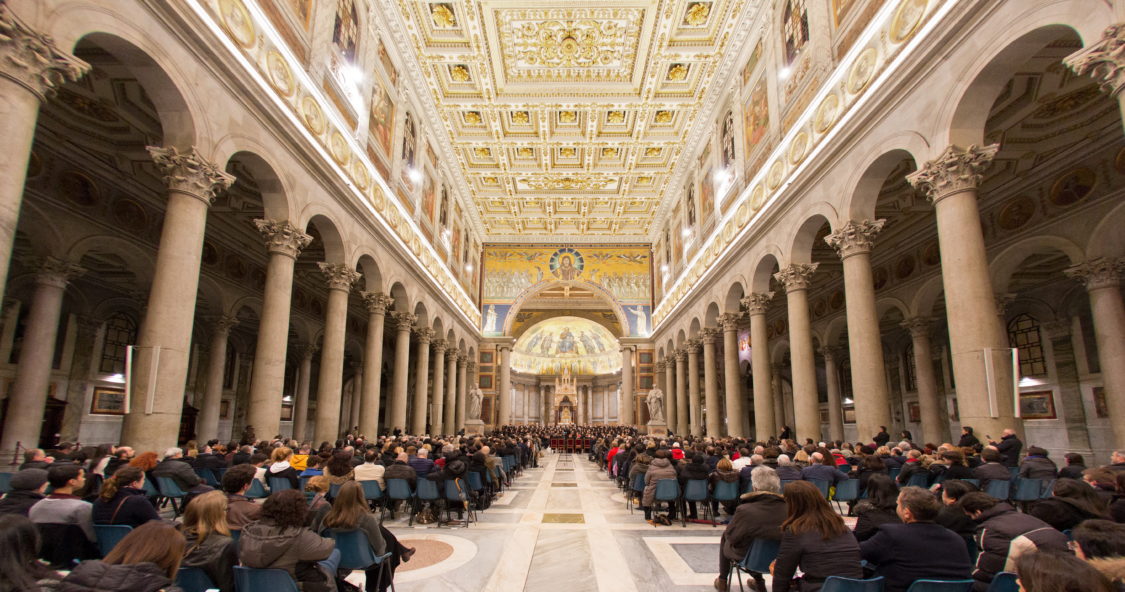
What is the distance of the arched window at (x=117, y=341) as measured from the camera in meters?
17.4

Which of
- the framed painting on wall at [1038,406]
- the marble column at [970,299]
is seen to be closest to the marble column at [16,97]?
the marble column at [970,299]

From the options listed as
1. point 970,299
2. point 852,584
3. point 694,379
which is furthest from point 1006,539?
point 694,379

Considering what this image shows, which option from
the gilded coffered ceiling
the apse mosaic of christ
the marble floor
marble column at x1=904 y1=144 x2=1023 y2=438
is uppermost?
the gilded coffered ceiling

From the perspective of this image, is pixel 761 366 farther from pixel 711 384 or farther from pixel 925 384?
pixel 711 384

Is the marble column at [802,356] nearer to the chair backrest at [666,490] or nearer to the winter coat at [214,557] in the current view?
the chair backrest at [666,490]

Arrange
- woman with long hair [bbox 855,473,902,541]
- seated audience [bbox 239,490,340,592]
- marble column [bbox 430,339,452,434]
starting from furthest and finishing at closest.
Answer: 1. marble column [bbox 430,339,452,434]
2. woman with long hair [bbox 855,473,902,541]
3. seated audience [bbox 239,490,340,592]

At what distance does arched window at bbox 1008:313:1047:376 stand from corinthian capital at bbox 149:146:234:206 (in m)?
20.7

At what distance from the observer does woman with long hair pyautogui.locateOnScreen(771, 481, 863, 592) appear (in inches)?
134

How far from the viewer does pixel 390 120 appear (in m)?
18.0

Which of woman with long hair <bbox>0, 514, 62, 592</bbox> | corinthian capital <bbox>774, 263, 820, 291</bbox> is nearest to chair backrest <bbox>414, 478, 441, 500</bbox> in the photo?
woman with long hair <bbox>0, 514, 62, 592</bbox>

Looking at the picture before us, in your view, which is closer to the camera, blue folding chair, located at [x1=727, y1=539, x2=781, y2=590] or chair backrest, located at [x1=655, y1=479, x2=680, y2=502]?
blue folding chair, located at [x1=727, y1=539, x2=781, y2=590]

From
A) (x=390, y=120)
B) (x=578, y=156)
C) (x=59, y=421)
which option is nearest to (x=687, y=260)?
(x=578, y=156)

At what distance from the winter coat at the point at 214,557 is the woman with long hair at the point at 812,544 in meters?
3.36

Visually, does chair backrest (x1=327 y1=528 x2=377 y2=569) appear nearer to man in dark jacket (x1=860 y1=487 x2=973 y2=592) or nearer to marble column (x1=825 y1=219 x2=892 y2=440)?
man in dark jacket (x1=860 y1=487 x2=973 y2=592)
